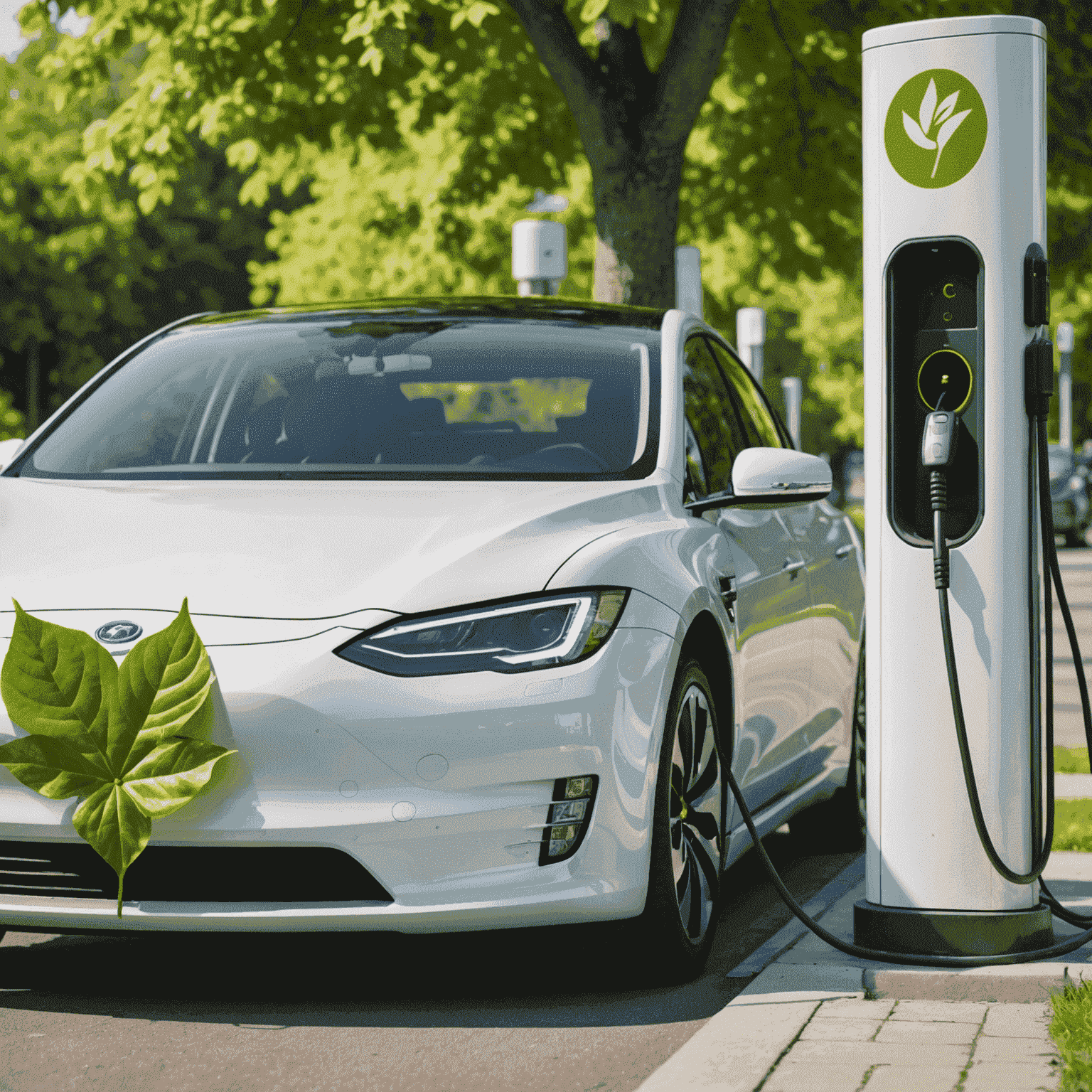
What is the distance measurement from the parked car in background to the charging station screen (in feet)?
81.1

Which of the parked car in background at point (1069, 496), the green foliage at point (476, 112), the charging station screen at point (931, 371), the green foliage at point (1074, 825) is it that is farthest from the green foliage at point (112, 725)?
the parked car in background at point (1069, 496)

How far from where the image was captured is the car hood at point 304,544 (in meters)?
4.34

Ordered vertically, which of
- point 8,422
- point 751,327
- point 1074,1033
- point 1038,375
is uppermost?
point 751,327

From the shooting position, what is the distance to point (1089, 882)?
5.95 m

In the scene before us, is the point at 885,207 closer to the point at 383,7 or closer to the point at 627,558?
the point at 627,558

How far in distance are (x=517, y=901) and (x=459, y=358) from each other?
1.87 meters

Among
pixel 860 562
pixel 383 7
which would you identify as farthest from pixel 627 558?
pixel 383 7

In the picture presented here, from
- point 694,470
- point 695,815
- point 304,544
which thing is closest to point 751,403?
point 694,470

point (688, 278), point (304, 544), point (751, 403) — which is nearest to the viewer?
point (304, 544)

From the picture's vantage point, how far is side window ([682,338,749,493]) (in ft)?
A: 18.5

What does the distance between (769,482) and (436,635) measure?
126 cm

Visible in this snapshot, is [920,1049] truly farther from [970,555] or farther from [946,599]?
[970,555]

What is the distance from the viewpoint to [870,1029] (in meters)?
4.30

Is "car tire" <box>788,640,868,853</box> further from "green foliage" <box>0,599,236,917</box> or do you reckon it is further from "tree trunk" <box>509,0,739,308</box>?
"tree trunk" <box>509,0,739,308</box>
